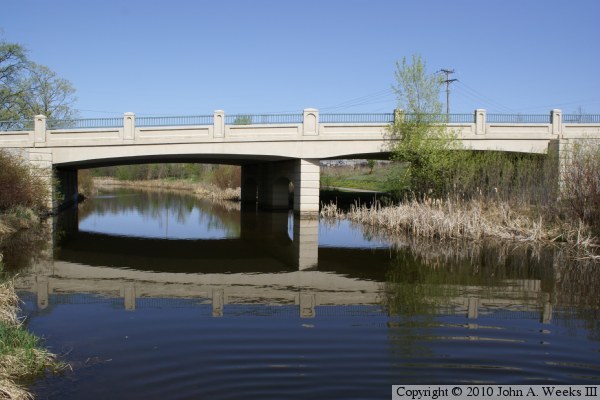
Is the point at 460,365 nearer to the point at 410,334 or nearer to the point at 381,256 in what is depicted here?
the point at 410,334

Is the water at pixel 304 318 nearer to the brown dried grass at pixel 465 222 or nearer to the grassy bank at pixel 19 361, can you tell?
the grassy bank at pixel 19 361

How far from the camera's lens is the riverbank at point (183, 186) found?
4651 cm

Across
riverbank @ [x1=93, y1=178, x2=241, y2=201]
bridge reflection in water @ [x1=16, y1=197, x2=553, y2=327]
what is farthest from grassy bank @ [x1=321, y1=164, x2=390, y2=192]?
bridge reflection in water @ [x1=16, y1=197, x2=553, y2=327]

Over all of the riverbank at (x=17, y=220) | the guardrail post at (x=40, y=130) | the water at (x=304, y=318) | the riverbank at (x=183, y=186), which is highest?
the guardrail post at (x=40, y=130)

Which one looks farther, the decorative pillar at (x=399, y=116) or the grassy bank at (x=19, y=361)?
the decorative pillar at (x=399, y=116)

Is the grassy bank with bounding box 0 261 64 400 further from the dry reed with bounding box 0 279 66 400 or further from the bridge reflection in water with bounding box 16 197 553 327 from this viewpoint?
the bridge reflection in water with bounding box 16 197 553 327

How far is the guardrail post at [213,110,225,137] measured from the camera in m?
26.5

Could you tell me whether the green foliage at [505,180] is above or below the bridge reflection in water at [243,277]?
above

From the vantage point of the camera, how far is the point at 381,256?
53.7 feet

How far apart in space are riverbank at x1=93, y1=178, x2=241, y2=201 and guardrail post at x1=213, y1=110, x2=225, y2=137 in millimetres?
18621

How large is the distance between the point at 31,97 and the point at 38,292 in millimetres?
39296

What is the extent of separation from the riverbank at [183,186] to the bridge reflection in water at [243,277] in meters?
25.7

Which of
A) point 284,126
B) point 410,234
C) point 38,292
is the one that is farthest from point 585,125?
point 38,292

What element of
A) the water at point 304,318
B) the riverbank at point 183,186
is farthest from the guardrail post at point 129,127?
the riverbank at point 183,186
